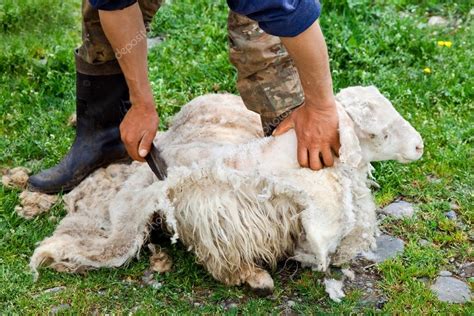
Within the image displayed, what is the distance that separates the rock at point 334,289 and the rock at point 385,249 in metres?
0.25

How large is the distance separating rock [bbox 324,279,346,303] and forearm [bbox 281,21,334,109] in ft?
2.35

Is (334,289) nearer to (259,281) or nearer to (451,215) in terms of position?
(259,281)

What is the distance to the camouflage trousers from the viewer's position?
11.7 ft

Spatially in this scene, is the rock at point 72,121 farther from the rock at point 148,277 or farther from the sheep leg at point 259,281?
the sheep leg at point 259,281

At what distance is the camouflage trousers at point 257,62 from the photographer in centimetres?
357

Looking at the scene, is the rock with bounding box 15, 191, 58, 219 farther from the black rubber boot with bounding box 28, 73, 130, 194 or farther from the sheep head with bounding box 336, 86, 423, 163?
the sheep head with bounding box 336, 86, 423, 163

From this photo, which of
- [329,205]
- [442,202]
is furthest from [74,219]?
[442,202]

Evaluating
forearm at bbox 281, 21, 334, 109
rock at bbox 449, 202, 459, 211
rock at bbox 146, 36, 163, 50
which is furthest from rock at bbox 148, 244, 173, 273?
rock at bbox 146, 36, 163, 50

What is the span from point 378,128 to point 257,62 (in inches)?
26.4

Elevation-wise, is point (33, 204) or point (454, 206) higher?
point (33, 204)

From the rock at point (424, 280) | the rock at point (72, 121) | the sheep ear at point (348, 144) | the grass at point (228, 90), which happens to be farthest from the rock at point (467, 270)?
the rock at point (72, 121)

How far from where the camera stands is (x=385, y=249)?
11.5 feet

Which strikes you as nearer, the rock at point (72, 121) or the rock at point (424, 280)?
the rock at point (424, 280)

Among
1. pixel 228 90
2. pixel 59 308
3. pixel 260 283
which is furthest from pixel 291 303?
pixel 228 90
